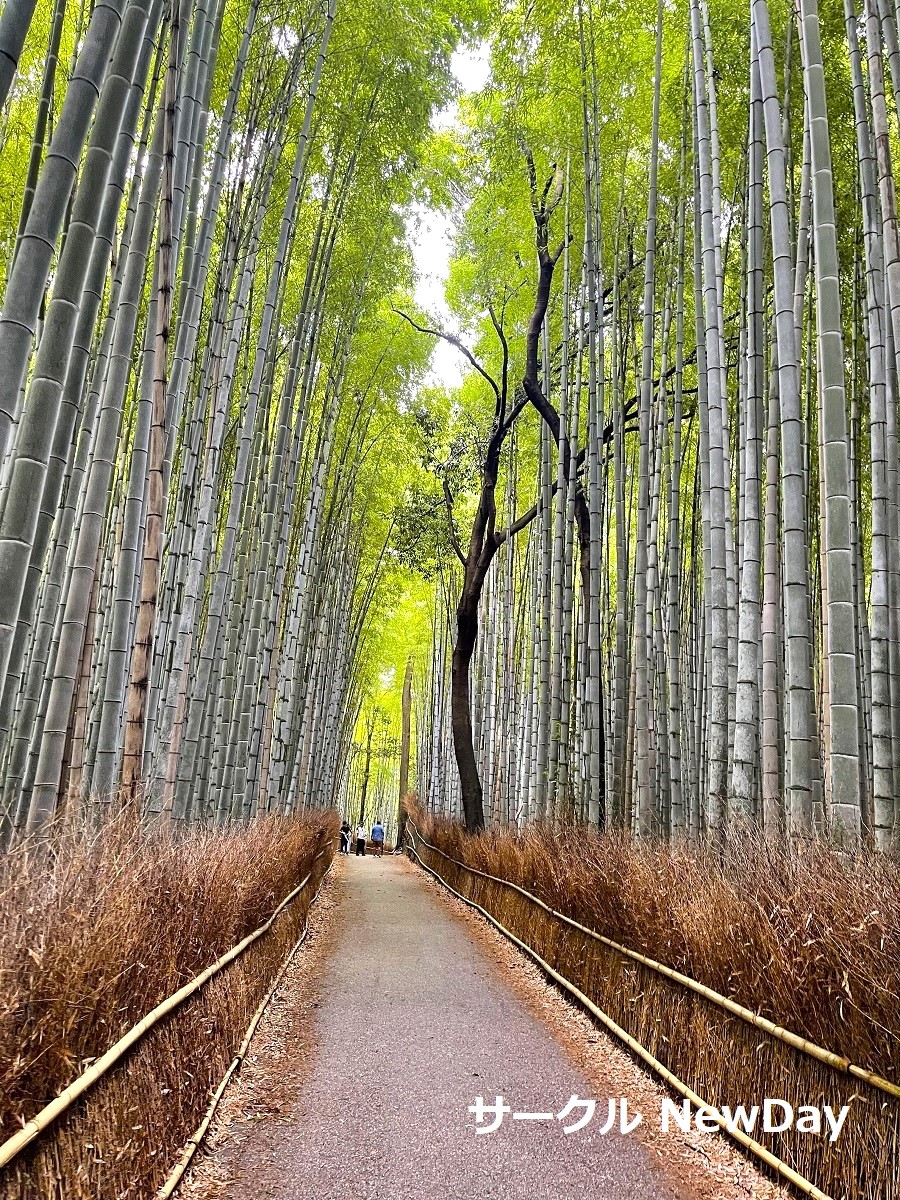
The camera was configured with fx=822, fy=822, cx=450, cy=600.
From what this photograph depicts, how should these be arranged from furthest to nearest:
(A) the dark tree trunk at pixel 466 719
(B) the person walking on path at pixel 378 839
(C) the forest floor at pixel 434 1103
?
(B) the person walking on path at pixel 378 839, (A) the dark tree trunk at pixel 466 719, (C) the forest floor at pixel 434 1103

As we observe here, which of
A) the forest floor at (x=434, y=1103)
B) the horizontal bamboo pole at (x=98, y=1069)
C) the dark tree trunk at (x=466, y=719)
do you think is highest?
the dark tree trunk at (x=466, y=719)

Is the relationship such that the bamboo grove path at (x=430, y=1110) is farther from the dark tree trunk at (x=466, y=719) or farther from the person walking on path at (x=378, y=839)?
the person walking on path at (x=378, y=839)

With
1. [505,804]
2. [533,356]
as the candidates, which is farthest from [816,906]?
[505,804]

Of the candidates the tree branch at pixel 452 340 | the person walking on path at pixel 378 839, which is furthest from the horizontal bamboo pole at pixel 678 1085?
the person walking on path at pixel 378 839

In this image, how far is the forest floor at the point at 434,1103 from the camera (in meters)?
2.02

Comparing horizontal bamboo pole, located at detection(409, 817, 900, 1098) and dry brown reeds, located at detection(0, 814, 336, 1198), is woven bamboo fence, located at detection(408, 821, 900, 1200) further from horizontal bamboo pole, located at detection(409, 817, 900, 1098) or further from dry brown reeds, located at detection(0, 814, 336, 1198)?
dry brown reeds, located at detection(0, 814, 336, 1198)

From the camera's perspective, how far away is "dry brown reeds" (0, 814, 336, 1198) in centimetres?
133

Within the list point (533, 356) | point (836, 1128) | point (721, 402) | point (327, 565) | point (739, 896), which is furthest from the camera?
point (327, 565)

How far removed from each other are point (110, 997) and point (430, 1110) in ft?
4.11

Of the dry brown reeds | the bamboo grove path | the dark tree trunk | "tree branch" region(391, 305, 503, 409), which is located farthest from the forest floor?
"tree branch" region(391, 305, 503, 409)

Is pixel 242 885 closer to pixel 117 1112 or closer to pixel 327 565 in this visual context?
pixel 117 1112

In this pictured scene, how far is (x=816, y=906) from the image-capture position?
2020 millimetres

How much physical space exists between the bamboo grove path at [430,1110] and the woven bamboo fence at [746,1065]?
0.91 feet

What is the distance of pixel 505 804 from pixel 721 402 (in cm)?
717
